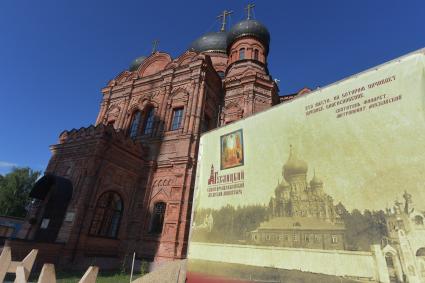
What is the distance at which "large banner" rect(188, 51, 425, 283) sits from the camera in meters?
3.16

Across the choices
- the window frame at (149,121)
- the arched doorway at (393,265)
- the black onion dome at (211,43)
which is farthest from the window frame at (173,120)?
the arched doorway at (393,265)

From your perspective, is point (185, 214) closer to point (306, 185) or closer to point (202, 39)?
point (306, 185)

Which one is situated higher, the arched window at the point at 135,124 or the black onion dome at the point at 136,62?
the black onion dome at the point at 136,62

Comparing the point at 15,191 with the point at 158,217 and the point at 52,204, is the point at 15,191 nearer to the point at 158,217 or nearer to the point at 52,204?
the point at 52,204

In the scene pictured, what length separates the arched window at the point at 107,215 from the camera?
1139 cm

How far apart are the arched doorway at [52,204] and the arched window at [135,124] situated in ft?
17.5

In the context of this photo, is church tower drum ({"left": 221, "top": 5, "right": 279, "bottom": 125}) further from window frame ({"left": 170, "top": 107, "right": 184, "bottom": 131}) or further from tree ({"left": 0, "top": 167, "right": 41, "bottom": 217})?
tree ({"left": 0, "top": 167, "right": 41, "bottom": 217})

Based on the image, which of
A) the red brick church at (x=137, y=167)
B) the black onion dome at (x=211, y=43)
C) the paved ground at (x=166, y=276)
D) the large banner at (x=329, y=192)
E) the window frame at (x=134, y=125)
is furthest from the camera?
the black onion dome at (x=211, y=43)

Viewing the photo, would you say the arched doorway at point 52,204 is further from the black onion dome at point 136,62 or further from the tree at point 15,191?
the tree at point 15,191

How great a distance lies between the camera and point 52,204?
1044cm

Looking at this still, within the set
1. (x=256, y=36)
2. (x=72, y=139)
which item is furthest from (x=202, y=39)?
(x=72, y=139)

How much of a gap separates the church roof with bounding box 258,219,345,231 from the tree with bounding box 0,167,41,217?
38282mm

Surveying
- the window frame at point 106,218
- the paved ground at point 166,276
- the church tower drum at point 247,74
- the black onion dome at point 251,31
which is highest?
the black onion dome at point 251,31

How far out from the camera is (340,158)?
3.78 metres
